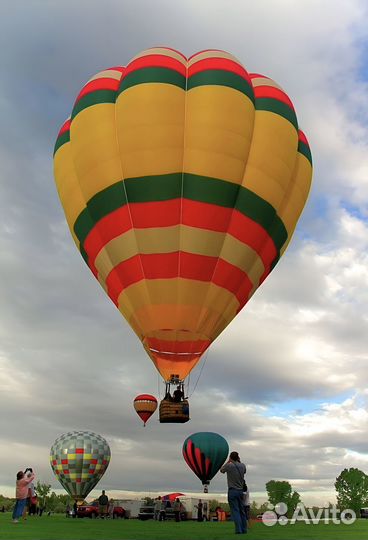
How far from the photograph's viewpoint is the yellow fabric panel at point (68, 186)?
2075 centimetres

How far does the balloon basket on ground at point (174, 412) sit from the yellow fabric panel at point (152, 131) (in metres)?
8.29

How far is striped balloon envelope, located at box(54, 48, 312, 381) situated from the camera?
740 inches

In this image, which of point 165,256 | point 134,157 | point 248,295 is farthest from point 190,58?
point 248,295

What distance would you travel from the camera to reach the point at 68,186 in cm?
2111

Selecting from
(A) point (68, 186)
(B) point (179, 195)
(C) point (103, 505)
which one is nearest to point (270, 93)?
(B) point (179, 195)

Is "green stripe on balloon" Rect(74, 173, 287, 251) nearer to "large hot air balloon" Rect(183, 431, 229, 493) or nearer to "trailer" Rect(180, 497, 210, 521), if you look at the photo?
"trailer" Rect(180, 497, 210, 521)

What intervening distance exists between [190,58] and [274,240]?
7.71 m

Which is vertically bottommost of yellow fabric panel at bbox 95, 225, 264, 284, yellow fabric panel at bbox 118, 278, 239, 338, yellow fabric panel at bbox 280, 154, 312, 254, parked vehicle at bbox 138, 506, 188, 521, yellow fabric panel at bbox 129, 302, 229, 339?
parked vehicle at bbox 138, 506, 188, 521

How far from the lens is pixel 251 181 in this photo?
19266 mm

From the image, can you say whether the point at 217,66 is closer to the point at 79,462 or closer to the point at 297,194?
the point at 297,194

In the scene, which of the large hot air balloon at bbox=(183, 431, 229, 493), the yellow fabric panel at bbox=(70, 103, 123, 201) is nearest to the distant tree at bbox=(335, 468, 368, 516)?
the large hot air balloon at bbox=(183, 431, 229, 493)

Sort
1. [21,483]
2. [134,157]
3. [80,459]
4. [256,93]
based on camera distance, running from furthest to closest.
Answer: [80,459] < [256,93] < [134,157] < [21,483]

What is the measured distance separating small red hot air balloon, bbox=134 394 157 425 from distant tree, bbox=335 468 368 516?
192ft

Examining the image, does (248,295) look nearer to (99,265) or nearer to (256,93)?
(99,265)
